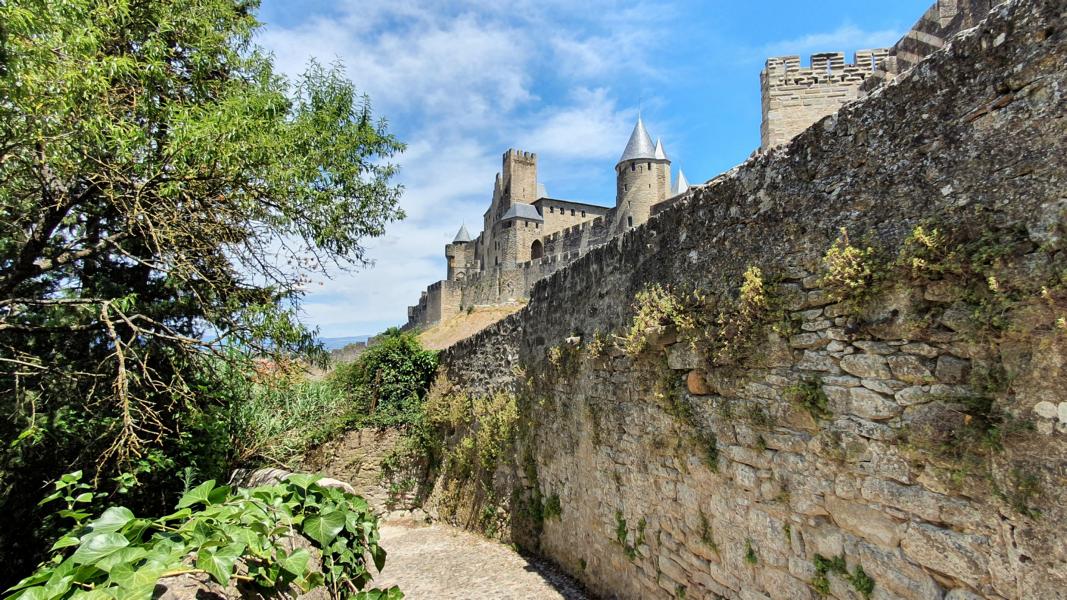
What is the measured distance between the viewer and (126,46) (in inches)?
234

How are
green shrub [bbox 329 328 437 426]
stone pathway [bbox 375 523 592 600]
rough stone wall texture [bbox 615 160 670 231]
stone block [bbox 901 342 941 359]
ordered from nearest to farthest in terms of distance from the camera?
stone block [bbox 901 342 941 359], stone pathway [bbox 375 523 592 600], green shrub [bbox 329 328 437 426], rough stone wall texture [bbox 615 160 670 231]

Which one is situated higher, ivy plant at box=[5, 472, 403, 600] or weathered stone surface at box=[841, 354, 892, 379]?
weathered stone surface at box=[841, 354, 892, 379]

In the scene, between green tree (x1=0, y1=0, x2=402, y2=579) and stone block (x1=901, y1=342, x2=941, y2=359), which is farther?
green tree (x1=0, y1=0, x2=402, y2=579)

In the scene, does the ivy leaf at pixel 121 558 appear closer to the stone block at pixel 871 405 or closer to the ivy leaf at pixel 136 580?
the ivy leaf at pixel 136 580

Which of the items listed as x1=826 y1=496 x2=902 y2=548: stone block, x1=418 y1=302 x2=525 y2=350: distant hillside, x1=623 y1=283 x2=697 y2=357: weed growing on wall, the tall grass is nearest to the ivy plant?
x1=826 y1=496 x2=902 y2=548: stone block

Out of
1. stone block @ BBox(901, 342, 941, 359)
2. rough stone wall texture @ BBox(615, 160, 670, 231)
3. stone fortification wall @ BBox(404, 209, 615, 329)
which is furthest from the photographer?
rough stone wall texture @ BBox(615, 160, 670, 231)

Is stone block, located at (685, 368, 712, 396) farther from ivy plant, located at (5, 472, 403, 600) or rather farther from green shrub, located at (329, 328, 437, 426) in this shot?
green shrub, located at (329, 328, 437, 426)

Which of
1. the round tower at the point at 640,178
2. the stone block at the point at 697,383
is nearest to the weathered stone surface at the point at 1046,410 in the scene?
the stone block at the point at 697,383

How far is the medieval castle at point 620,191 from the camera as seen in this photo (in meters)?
6.83

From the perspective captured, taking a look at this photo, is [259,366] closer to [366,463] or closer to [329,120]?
[329,120]

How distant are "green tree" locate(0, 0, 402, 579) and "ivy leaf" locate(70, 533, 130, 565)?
3.17 metres

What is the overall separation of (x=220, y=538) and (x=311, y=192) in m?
5.57

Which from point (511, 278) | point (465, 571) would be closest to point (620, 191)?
point (511, 278)

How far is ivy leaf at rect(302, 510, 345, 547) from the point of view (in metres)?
2.31
